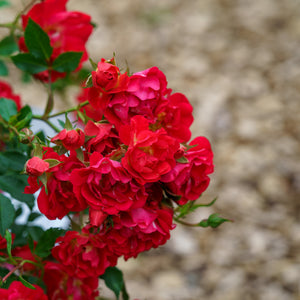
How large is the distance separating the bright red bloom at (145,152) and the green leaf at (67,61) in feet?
0.78

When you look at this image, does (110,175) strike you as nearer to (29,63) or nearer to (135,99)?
(135,99)

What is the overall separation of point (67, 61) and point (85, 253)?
0.29 metres

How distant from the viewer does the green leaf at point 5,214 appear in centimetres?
59

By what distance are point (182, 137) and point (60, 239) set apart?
202 mm

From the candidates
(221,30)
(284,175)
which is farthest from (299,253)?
(221,30)

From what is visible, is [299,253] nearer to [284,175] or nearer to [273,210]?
[273,210]

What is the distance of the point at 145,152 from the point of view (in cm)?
46

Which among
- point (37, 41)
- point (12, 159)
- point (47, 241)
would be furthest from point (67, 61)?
point (47, 241)

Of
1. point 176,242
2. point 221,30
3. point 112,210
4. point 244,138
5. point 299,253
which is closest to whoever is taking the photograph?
point 112,210

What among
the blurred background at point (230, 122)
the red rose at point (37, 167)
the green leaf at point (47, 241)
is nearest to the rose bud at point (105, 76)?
the red rose at point (37, 167)

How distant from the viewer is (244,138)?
200 cm

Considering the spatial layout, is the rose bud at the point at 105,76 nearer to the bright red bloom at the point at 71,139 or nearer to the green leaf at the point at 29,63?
the bright red bloom at the point at 71,139

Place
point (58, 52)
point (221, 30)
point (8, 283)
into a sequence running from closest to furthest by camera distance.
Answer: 1. point (8, 283)
2. point (58, 52)
3. point (221, 30)

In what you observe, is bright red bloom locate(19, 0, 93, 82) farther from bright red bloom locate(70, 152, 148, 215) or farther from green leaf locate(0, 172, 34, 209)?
bright red bloom locate(70, 152, 148, 215)
